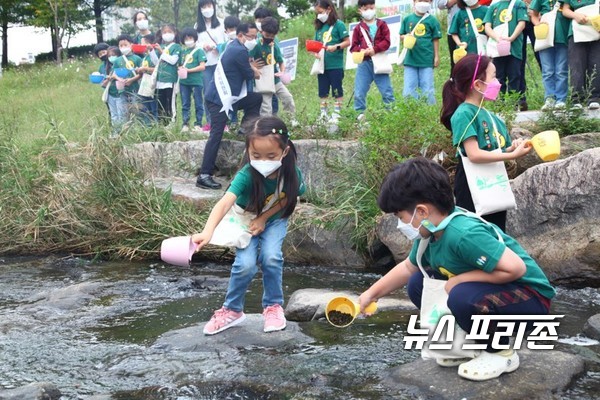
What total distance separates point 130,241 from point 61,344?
3.20m

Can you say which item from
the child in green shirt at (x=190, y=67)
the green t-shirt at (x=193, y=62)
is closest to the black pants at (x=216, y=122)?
the child in green shirt at (x=190, y=67)

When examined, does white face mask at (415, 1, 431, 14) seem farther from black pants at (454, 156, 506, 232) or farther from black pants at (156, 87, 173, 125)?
black pants at (454, 156, 506, 232)

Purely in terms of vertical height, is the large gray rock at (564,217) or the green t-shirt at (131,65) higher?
the green t-shirt at (131,65)

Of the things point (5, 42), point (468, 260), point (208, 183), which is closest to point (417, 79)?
point (208, 183)

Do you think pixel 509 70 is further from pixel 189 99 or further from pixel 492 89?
pixel 189 99

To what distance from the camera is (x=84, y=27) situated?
30594 millimetres

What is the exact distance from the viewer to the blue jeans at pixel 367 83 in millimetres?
9383

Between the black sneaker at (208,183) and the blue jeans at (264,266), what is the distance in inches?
158

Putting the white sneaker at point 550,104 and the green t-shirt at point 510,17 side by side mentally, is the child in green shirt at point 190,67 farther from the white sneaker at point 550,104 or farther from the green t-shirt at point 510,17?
the white sneaker at point 550,104

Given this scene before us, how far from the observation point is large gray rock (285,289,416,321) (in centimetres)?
535

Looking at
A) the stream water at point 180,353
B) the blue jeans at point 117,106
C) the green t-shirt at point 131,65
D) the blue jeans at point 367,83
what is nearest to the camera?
the stream water at point 180,353

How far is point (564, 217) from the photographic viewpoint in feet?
20.3

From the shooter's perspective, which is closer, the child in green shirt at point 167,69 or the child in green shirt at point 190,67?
the child in green shirt at point 190,67

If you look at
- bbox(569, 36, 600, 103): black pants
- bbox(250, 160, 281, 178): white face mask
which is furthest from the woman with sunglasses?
bbox(569, 36, 600, 103): black pants
